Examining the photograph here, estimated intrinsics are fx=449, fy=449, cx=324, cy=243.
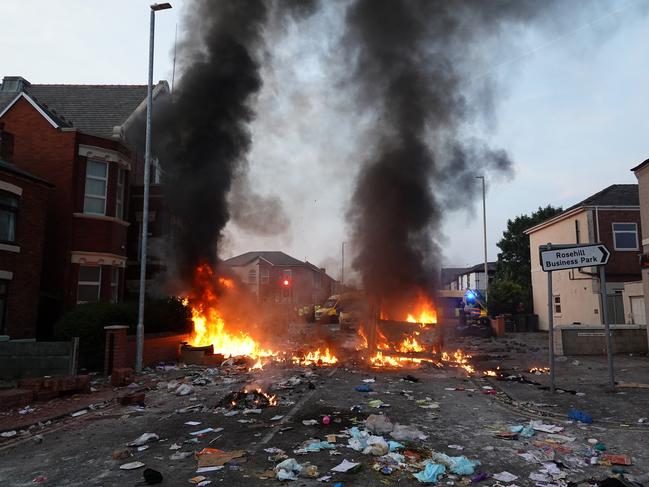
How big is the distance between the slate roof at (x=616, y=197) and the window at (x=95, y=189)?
846 inches

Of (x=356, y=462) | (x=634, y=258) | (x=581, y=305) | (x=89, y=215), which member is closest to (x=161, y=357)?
(x=89, y=215)

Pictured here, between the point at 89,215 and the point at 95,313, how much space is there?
450cm

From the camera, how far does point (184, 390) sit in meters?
9.42

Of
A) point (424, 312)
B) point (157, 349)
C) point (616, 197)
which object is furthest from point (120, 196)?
point (616, 197)

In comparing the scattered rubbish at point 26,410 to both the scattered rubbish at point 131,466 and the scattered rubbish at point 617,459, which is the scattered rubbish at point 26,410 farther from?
the scattered rubbish at point 617,459

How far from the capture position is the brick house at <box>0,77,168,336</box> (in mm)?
14766

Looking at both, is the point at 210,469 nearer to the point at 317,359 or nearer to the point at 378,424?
the point at 378,424

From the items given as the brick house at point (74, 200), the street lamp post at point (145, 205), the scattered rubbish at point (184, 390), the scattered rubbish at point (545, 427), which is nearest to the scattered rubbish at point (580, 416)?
the scattered rubbish at point (545, 427)

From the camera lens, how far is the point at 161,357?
1394 centimetres

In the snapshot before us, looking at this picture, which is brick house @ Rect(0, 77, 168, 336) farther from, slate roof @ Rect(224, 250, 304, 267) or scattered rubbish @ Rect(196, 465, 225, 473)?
slate roof @ Rect(224, 250, 304, 267)

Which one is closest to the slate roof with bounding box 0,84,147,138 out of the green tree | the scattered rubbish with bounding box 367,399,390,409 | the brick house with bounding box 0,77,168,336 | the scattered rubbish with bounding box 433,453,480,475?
the brick house with bounding box 0,77,168,336

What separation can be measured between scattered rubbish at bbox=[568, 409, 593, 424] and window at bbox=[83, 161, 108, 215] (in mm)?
14714

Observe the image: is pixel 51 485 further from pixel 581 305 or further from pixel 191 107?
pixel 581 305

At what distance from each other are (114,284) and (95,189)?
3.38 m
